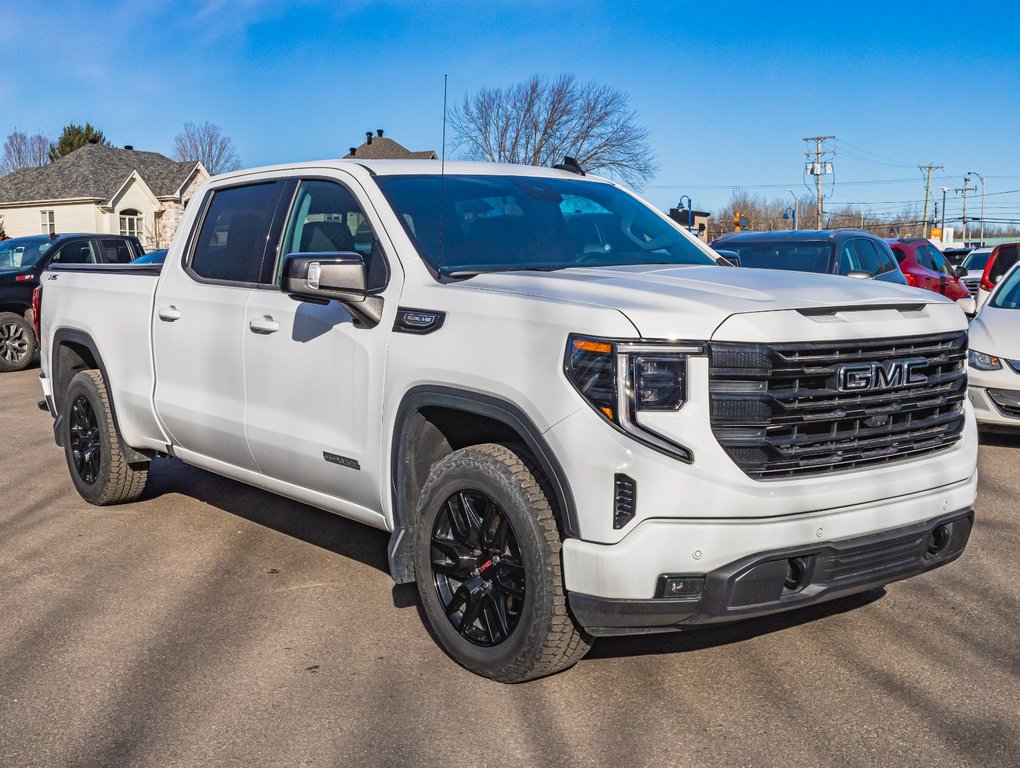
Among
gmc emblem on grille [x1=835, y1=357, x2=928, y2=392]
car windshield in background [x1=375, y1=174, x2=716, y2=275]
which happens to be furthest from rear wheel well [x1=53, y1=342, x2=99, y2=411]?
gmc emblem on grille [x1=835, y1=357, x2=928, y2=392]

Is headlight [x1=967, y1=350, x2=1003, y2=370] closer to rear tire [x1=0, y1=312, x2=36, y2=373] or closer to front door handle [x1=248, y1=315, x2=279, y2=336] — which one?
front door handle [x1=248, y1=315, x2=279, y2=336]

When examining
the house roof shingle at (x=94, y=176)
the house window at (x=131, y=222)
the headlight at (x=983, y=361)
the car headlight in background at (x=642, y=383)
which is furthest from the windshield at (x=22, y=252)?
the house window at (x=131, y=222)

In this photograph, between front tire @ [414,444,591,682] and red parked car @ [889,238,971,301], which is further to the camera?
red parked car @ [889,238,971,301]

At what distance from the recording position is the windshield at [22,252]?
669 inches

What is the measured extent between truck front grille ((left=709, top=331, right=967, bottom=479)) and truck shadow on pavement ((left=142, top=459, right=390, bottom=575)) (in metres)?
2.53

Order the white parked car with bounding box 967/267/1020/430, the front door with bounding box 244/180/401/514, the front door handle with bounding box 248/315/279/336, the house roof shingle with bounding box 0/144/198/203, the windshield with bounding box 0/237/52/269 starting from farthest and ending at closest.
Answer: the house roof shingle with bounding box 0/144/198/203, the windshield with bounding box 0/237/52/269, the white parked car with bounding box 967/267/1020/430, the front door handle with bounding box 248/315/279/336, the front door with bounding box 244/180/401/514

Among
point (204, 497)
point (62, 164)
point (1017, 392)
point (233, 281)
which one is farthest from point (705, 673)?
point (62, 164)

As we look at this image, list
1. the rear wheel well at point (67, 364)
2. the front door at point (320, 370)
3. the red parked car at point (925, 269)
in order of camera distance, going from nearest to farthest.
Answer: the front door at point (320, 370) < the rear wheel well at point (67, 364) < the red parked car at point (925, 269)

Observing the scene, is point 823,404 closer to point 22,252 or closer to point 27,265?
point 27,265

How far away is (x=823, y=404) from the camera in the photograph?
147 inches

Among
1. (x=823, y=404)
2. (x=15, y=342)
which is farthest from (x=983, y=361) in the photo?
(x=15, y=342)

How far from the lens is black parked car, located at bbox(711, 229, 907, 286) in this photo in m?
11.2

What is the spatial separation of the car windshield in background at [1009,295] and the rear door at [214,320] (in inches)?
267

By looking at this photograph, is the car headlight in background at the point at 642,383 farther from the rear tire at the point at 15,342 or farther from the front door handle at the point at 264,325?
the rear tire at the point at 15,342
